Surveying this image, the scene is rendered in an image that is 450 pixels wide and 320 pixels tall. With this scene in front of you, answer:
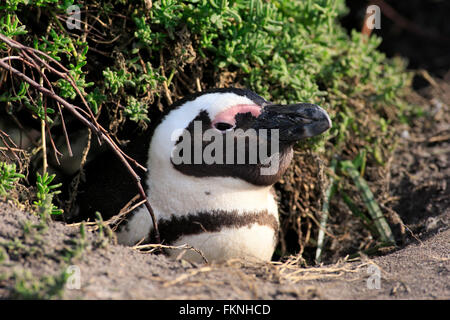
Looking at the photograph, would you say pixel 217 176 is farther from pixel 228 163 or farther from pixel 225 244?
pixel 225 244

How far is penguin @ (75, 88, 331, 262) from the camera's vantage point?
218 cm

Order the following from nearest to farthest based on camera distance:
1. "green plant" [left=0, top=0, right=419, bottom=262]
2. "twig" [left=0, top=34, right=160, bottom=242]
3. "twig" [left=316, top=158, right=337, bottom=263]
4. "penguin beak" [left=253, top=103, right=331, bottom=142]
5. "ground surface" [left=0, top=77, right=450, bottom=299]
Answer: "ground surface" [left=0, top=77, right=450, bottom=299] → "twig" [left=0, top=34, right=160, bottom=242] → "penguin beak" [left=253, top=103, right=331, bottom=142] → "green plant" [left=0, top=0, right=419, bottom=262] → "twig" [left=316, top=158, right=337, bottom=263]

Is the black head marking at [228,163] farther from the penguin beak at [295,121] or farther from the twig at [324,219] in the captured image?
the twig at [324,219]

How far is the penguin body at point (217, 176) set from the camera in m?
2.18

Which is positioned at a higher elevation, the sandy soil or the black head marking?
the black head marking

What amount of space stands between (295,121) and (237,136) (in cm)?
23

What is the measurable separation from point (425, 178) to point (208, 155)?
1.40 metres

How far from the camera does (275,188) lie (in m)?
2.88

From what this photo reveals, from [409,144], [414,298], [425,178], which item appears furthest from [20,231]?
[409,144]

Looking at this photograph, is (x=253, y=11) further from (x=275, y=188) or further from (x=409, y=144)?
(x=409, y=144)

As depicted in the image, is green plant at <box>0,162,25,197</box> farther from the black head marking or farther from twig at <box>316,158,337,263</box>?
twig at <box>316,158,337,263</box>

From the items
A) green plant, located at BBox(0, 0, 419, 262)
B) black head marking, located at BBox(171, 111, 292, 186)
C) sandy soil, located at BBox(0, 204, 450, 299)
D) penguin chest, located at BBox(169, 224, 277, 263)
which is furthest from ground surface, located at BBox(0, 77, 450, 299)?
green plant, located at BBox(0, 0, 419, 262)

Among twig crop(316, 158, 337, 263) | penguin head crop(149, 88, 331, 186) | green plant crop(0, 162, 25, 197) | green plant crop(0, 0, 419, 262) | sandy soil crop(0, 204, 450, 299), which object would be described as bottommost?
twig crop(316, 158, 337, 263)

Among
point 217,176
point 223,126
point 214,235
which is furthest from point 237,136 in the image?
point 214,235
